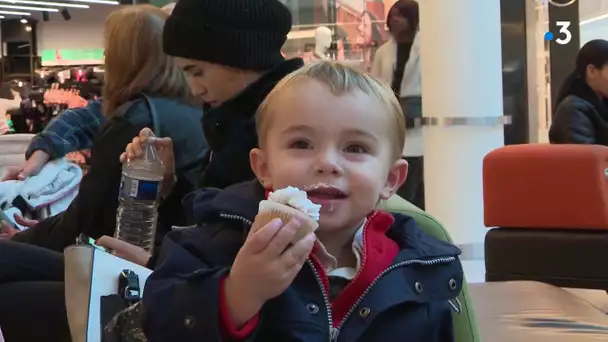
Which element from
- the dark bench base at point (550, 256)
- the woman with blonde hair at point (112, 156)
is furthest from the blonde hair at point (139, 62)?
Result: the dark bench base at point (550, 256)

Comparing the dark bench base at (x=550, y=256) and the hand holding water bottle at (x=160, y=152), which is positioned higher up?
the hand holding water bottle at (x=160, y=152)

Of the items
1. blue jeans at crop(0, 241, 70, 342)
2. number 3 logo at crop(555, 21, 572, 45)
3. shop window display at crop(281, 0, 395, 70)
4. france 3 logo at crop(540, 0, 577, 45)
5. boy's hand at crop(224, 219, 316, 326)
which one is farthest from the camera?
number 3 logo at crop(555, 21, 572, 45)

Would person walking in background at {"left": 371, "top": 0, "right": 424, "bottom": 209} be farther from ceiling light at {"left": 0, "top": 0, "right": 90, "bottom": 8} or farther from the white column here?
ceiling light at {"left": 0, "top": 0, "right": 90, "bottom": 8}

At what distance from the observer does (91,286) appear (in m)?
1.43

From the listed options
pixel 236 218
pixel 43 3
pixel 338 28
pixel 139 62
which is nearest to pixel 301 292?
pixel 236 218

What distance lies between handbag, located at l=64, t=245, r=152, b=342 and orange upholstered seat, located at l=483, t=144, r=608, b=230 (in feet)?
8.47

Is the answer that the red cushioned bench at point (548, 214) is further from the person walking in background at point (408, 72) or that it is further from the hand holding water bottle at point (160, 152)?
the hand holding water bottle at point (160, 152)

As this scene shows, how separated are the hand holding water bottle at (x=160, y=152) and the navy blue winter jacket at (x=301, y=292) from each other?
76cm

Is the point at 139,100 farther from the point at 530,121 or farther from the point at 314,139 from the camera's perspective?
the point at 530,121

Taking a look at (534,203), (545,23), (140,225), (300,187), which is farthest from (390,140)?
(545,23)

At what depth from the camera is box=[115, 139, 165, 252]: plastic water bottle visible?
6.30 feet

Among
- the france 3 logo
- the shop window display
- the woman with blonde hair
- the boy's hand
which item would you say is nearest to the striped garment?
the woman with blonde hair

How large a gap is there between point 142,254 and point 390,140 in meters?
0.84

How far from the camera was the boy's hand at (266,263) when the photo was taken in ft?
3.14
